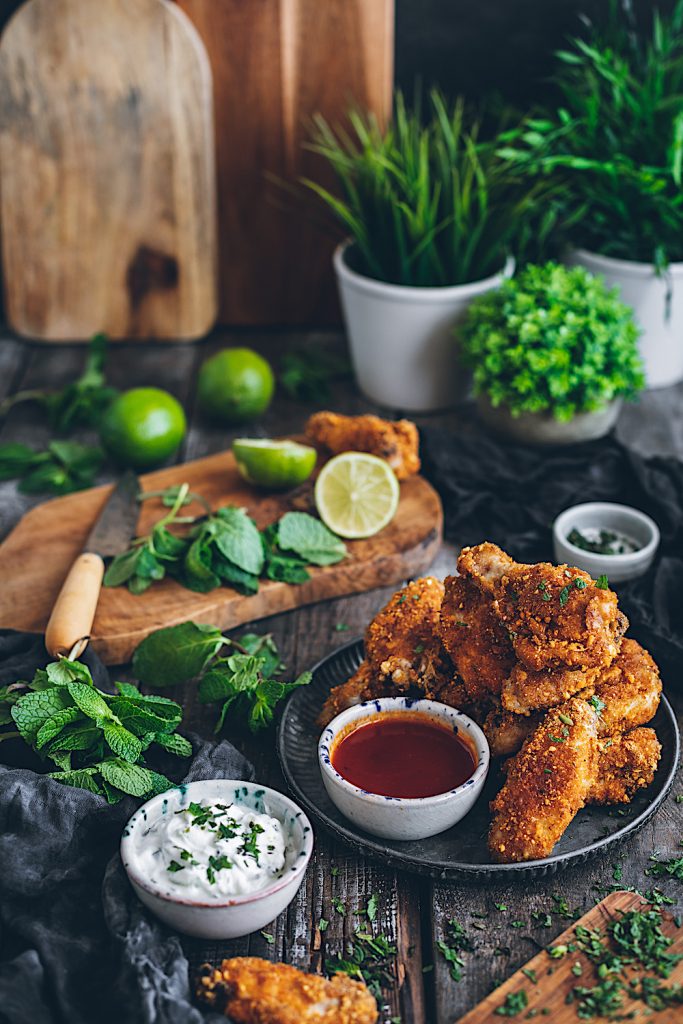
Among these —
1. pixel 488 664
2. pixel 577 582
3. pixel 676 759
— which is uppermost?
pixel 577 582

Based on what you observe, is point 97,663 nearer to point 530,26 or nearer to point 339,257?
point 339,257

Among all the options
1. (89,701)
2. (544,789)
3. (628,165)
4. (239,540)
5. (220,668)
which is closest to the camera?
(544,789)

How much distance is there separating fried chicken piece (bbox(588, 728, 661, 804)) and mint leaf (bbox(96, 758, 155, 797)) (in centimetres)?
94

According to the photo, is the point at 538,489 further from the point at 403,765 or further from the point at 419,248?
the point at 403,765

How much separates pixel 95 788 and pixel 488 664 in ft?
2.86

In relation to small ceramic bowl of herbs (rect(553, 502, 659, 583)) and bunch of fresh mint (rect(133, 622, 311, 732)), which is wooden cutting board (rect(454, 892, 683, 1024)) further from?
small ceramic bowl of herbs (rect(553, 502, 659, 583))

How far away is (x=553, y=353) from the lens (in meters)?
3.62

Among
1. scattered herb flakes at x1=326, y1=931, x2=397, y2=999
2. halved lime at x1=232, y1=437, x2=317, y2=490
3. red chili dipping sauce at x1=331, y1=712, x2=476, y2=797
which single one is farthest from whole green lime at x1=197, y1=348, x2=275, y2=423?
scattered herb flakes at x1=326, y1=931, x2=397, y2=999

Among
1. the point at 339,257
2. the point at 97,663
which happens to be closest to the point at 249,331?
the point at 339,257

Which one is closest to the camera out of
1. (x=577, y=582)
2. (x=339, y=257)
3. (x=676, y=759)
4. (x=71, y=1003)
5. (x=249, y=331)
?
(x=71, y=1003)

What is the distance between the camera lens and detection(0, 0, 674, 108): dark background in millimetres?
4309

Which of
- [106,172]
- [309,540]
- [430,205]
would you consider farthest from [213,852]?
[106,172]

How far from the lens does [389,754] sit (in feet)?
7.72

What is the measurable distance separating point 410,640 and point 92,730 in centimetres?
74
